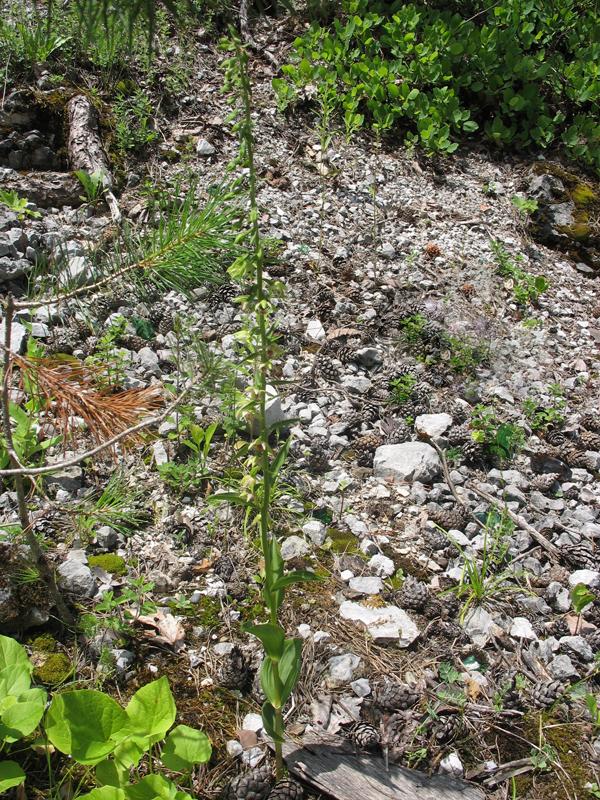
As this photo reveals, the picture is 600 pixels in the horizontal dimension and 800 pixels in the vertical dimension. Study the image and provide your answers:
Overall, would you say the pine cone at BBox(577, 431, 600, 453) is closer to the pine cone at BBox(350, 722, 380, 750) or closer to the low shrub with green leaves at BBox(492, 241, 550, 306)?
the low shrub with green leaves at BBox(492, 241, 550, 306)

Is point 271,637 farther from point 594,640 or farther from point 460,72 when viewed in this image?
point 460,72

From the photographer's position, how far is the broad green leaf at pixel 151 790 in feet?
6.88

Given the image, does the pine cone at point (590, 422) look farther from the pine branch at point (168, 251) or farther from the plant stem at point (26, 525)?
the plant stem at point (26, 525)

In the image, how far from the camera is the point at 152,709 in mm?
2244

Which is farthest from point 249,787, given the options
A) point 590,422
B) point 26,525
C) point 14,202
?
point 14,202

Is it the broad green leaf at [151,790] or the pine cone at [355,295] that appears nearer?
the broad green leaf at [151,790]

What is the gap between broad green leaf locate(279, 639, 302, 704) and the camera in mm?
2326

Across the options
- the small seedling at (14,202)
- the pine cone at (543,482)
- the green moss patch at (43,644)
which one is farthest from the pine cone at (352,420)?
the small seedling at (14,202)

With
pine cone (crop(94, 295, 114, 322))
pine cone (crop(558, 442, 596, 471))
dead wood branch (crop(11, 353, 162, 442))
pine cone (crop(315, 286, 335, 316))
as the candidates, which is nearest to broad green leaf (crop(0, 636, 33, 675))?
dead wood branch (crop(11, 353, 162, 442))

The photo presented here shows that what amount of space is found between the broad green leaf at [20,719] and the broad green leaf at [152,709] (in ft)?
0.93

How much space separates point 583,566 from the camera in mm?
3424

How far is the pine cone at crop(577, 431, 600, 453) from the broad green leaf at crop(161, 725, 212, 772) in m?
2.88

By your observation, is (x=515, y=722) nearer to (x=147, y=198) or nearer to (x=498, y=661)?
(x=498, y=661)

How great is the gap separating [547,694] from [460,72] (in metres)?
5.60
